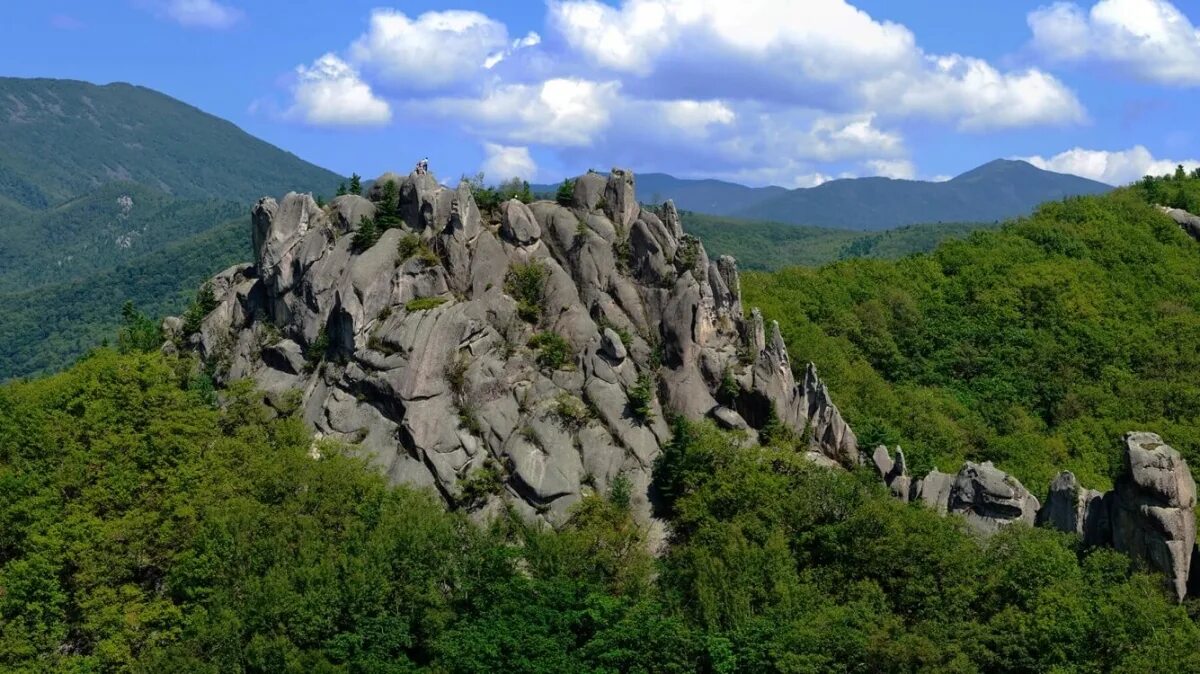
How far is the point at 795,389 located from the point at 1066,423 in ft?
117

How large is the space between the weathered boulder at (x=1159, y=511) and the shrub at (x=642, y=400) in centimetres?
2415

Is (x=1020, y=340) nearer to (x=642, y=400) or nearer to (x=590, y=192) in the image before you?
(x=590, y=192)

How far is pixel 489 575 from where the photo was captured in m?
49.4

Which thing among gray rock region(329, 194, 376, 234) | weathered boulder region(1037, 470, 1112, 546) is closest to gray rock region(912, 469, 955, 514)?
weathered boulder region(1037, 470, 1112, 546)

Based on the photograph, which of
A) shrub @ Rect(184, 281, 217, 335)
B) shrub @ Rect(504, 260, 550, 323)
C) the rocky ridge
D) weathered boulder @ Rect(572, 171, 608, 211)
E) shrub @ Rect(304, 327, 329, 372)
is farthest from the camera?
shrub @ Rect(184, 281, 217, 335)

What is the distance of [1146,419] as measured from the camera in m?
84.0

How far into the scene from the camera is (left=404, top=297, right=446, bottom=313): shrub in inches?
2398

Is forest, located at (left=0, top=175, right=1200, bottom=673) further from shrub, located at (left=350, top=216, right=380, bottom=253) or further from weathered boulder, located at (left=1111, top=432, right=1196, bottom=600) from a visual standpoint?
shrub, located at (left=350, top=216, right=380, bottom=253)

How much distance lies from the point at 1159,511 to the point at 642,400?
2596 centimetres

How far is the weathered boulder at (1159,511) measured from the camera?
47.8 m

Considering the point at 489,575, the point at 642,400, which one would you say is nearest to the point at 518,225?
the point at 642,400

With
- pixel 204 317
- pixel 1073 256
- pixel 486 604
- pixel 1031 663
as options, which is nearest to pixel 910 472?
pixel 1031 663

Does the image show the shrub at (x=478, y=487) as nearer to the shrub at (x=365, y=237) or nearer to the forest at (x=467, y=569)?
the forest at (x=467, y=569)

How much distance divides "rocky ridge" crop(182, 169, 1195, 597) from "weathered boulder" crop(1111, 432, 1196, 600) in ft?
8.40
